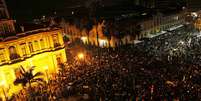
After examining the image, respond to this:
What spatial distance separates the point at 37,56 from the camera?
3800cm

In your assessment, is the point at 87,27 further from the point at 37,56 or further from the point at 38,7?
the point at 38,7

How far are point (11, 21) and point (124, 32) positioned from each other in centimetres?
2744

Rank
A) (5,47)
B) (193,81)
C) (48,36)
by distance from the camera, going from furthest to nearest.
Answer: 1. (48,36)
2. (5,47)
3. (193,81)

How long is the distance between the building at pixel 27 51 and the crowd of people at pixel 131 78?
90.2 inches

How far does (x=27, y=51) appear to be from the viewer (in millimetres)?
36781

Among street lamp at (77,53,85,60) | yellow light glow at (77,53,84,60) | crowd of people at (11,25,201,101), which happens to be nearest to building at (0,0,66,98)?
crowd of people at (11,25,201,101)

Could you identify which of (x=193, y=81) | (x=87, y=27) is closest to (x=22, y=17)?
(x=87, y=27)

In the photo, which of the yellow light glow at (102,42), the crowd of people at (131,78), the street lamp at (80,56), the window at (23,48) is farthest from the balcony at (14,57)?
the yellow light glow at (102,42)

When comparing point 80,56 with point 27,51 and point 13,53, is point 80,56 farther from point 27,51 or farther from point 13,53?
point 13,53

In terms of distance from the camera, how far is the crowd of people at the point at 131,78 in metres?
27.4

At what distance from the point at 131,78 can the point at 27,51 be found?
648 inches

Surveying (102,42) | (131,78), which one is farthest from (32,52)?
(102,42)

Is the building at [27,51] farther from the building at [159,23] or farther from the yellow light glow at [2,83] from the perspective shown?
the building at [159,23]

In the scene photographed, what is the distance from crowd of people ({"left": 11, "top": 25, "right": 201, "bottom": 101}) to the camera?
89.8 feet
